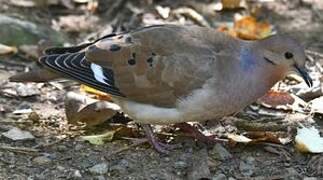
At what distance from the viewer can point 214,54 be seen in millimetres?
3988

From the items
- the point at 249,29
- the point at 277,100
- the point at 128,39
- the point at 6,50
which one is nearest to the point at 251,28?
the point at 249,29

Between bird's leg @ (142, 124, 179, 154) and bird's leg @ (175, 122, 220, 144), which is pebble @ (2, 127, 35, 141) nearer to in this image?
bird's leg @ (142, 124, 179, 154)

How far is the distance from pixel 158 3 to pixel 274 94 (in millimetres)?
1612

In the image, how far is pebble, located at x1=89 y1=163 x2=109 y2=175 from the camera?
12.7 ft

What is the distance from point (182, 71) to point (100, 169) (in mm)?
637

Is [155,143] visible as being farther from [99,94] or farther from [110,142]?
[99,94]

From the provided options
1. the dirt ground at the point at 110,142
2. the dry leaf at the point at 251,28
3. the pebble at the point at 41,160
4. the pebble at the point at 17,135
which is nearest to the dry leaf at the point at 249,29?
the dry leaf at the point at 251,28

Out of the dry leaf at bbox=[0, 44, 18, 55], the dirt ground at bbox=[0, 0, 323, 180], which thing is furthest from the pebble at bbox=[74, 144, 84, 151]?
the dry leaf at bbox=[0, 44, 18, 55]

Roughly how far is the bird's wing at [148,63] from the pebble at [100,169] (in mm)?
379

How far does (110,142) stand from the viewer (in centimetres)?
418

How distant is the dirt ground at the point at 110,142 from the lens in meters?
3.91

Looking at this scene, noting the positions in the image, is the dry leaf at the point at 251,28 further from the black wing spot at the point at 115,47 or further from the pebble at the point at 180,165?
the pebble at the point at 180,165

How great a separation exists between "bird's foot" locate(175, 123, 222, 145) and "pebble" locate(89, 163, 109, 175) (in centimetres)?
56

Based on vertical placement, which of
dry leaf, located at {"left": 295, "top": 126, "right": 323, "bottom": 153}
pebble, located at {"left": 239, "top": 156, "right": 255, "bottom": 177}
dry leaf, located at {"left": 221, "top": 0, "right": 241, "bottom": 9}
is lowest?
pebble, located at {"left": 239, "top": 156, "right": 255, "bottom": 177}
